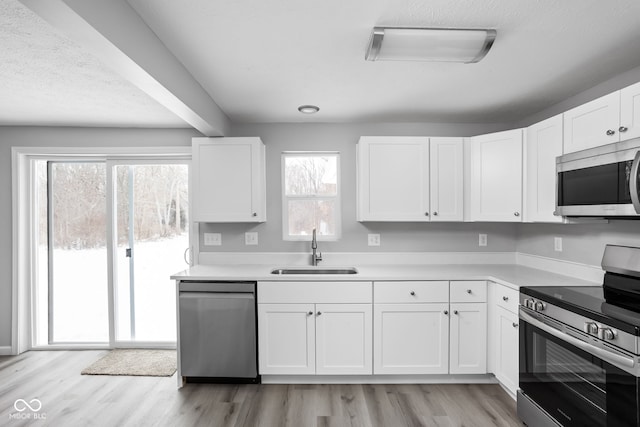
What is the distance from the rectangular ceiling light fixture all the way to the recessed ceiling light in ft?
3.74

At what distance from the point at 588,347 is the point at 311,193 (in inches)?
94.3


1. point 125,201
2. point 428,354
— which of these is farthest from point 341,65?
point 125,201

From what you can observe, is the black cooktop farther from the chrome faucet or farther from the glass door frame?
the glass door frame

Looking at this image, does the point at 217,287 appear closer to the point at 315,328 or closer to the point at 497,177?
the point at 315,328

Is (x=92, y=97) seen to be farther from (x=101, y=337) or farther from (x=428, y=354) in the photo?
(x=428, y=354)

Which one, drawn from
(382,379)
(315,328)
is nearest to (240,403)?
(315,328)

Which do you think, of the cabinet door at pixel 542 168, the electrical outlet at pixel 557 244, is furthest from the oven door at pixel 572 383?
the electrical outlet at pixel 557 244

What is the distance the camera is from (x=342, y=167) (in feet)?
11.1

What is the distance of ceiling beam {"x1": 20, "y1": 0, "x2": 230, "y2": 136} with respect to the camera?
1175mm

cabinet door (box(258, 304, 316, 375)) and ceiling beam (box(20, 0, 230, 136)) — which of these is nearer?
ceiling beam (box(20, 0, 230, 136))

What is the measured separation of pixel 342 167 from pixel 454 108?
3.72ft

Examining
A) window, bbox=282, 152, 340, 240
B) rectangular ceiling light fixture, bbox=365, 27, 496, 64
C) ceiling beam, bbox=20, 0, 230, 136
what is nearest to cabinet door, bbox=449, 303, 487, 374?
window, bbox=282, 152, 340, 240

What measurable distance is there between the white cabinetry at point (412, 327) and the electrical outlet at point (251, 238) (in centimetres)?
134

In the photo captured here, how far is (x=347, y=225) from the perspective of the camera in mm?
3393
